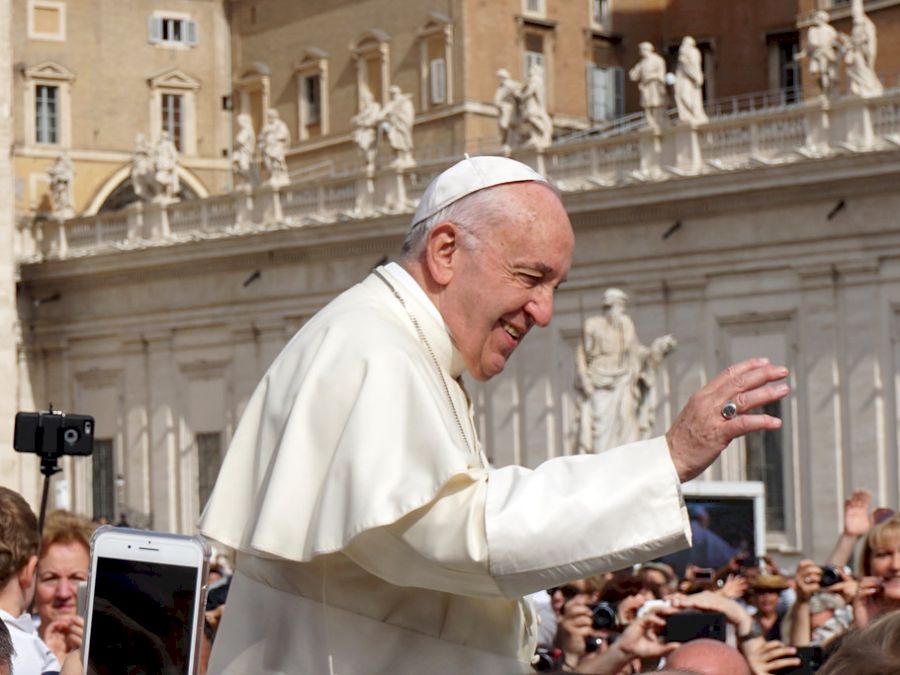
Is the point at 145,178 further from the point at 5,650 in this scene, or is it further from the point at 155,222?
the point at 5,650

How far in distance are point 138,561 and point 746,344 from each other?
91.3 ft

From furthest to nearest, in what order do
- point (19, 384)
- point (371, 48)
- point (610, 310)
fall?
point (371, 48) → point (19, 384) → point (610, 310)

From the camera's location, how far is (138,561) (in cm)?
486

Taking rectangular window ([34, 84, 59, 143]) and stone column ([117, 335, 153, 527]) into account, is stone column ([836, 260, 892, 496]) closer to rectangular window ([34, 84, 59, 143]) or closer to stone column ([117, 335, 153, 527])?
stone column ([117, 335, 153, 527])

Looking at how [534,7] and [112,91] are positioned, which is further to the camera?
[112,91]

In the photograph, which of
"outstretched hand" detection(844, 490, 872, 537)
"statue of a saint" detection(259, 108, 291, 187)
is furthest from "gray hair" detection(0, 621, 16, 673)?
"statue of a saint" detection(259, 108, 291, 187)

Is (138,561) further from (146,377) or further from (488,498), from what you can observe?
(146,377)

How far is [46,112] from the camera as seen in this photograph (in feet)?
170

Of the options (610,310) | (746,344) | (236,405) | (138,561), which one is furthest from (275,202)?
(138,561)

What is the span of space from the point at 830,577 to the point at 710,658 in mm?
3640

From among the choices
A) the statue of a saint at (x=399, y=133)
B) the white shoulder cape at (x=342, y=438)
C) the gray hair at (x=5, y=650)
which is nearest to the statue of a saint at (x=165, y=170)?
the statue of a saint at (x=399, y=133)

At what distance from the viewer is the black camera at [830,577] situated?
8.82 metres

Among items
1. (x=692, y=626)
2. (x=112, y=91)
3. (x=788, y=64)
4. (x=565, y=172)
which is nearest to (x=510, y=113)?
(x=565, y=172)

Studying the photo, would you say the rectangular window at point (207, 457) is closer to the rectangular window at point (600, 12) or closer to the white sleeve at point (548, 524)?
the rectangular window at point (600, 12)
